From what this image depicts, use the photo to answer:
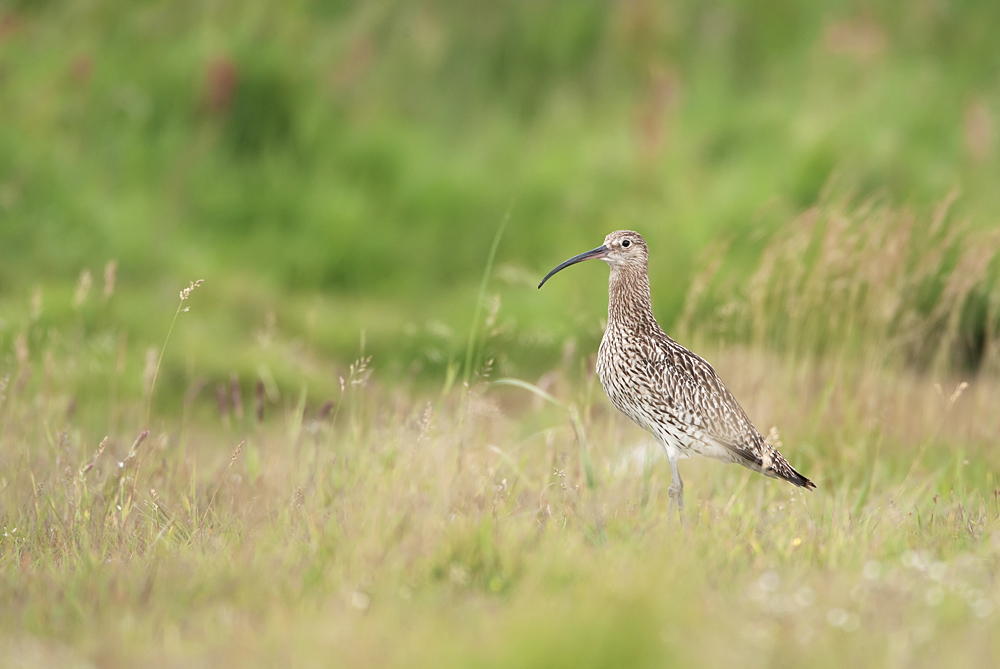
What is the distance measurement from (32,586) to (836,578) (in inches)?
103

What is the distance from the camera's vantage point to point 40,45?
34.4 ft

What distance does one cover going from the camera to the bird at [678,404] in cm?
482

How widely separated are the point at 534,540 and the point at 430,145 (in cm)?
712

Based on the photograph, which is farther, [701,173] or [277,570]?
[701,173]

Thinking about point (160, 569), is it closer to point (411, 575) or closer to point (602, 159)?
point (411, 575)

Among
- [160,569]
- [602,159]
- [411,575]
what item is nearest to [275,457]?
[160,569]

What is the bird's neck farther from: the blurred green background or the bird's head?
the blurred green background

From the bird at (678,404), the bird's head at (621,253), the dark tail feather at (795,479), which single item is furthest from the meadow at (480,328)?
the bird's head at (621,253)

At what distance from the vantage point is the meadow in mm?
3275

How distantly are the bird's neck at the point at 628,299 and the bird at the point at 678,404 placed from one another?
5 cm

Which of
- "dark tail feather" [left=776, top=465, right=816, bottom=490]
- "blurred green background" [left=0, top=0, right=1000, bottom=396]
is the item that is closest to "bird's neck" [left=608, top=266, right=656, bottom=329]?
"dark tail feather" [left=776, top=465, right=816, bottom=490]

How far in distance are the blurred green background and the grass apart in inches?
100.0

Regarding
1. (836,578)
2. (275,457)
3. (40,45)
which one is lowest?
(275,457)

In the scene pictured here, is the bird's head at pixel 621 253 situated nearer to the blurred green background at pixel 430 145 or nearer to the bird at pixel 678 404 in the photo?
the bird at pixel 678 404
